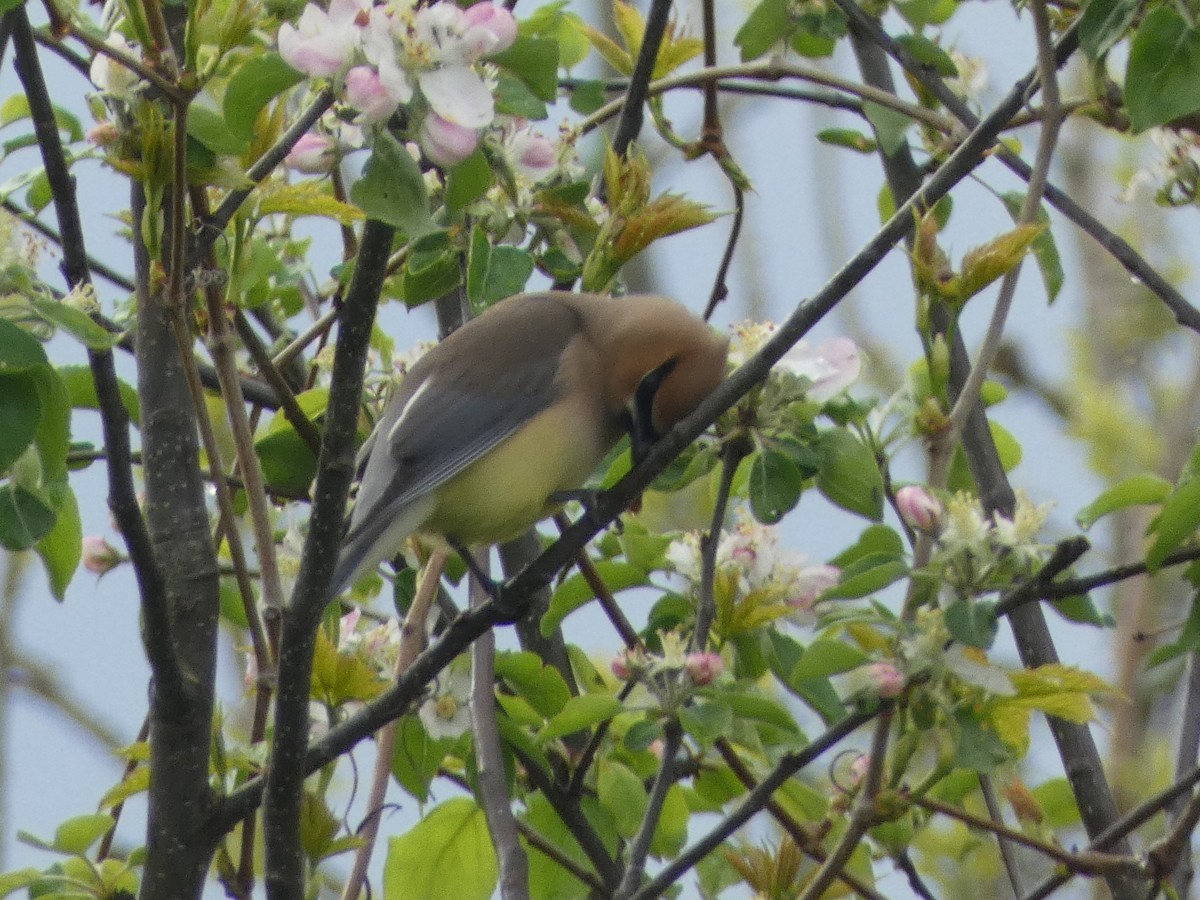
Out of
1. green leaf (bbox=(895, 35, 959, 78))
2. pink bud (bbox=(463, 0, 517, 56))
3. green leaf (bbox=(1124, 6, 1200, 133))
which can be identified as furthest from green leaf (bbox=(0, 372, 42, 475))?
green leaf (bbox=(895, 35, 959, 78))

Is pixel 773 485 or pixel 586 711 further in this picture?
pixel 773 485

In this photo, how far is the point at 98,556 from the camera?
2.67 metres

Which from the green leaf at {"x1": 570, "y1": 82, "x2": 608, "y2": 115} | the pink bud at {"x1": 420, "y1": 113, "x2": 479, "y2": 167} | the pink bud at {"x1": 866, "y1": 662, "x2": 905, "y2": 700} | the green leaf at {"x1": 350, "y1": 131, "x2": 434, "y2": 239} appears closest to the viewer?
the green leaf at {"x1": 350, "y1": 131, "x2": 434, "y2": 239}

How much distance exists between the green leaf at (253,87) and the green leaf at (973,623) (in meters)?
0.93

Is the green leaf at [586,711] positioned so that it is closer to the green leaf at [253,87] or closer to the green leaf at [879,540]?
the green leaf at [879,540]

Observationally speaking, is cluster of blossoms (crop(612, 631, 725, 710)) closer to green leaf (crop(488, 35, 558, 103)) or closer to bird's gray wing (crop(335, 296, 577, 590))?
bird's gray wing (crop(335, 296, 577, 590))

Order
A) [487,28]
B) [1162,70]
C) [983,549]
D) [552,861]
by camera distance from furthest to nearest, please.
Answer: [552,861]
[1162,70]
[983,549]
[487,28]

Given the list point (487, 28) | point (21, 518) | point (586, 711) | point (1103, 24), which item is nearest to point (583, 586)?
point (586, 711)

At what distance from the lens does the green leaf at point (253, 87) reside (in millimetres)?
1986

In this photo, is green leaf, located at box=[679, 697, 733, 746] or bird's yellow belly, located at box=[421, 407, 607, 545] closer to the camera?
green leaf, located at box=[679, 697, 733, 746]

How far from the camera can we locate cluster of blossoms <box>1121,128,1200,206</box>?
2.64 m

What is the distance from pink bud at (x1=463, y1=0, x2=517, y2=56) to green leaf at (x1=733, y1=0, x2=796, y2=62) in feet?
3.44

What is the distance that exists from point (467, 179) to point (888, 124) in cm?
101

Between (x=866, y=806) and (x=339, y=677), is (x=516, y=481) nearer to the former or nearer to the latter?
(x=339, y=677)
